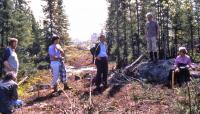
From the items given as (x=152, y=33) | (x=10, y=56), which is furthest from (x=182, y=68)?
(x=10, y=56)

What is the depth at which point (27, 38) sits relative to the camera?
4500 centimetres

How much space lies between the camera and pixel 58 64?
14.3 m

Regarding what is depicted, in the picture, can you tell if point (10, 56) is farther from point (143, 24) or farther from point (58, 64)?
point (143, 24)

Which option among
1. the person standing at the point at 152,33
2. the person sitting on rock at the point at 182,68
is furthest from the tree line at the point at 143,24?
the person sitting on rock at the point at 182,68

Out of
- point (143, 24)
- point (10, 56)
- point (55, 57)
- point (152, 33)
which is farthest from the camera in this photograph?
point (143, 24)

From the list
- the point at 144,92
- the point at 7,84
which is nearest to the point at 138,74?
the point at 144,92

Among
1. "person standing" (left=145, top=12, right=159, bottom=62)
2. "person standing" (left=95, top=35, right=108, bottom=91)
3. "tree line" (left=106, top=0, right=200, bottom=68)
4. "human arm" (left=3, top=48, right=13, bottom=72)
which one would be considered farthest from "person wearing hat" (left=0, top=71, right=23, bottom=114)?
"tree line" (left=106, top=0, right=200, bottom=68)

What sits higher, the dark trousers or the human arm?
the human arm

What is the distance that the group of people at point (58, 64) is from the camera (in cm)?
913

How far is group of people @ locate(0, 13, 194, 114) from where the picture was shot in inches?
360

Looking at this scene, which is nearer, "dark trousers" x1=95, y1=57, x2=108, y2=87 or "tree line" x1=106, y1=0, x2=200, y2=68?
"dark trousers" x1=95, y1=57, x2=108, y2=87

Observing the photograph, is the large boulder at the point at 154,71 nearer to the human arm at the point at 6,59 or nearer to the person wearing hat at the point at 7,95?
the human arm at the point at 6,59

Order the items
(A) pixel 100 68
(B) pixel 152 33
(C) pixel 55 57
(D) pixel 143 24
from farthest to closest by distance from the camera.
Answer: (D) pixel 143 24 < (B) pixel 152 33 < (A) pixel 100 68 < (C) pixel 55 57

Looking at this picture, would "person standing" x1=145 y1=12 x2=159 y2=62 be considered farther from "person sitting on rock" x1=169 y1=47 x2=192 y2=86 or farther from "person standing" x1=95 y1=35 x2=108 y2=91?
"person standing" x1=95 y1=35 x2=108 y2=91
